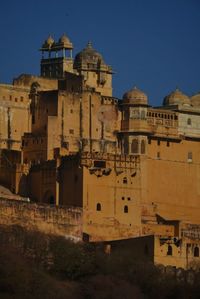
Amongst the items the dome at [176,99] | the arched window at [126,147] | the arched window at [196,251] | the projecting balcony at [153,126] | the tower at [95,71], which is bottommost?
the arched window at [196,251]

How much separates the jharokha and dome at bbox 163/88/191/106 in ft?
0.16

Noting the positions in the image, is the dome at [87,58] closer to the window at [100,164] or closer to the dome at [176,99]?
the dome at [176,99]

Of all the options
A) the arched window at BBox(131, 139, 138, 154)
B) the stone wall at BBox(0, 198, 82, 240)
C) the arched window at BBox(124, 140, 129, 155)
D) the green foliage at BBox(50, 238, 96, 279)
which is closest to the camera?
the green foliage at BBox(50, 238, 96, 279)

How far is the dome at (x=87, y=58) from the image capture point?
294ft

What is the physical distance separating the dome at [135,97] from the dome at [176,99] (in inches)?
122

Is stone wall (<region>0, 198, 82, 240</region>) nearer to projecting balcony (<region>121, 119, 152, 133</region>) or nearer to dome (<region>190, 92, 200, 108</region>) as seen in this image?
projecting balcony (<region>121, 119, 152, 133</region>)

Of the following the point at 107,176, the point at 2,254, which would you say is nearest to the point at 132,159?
the point at 107,176

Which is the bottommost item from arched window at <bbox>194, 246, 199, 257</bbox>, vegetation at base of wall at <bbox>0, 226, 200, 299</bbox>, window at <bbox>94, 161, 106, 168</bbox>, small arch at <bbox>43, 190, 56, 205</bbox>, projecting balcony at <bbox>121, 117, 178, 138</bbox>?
→ vegetation at base of wall at <bbox>0, 226, 200, 299</bbox>

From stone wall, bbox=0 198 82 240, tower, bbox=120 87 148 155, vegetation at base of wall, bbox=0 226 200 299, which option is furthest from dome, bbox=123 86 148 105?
vegetation at base of wall, bbox=0 226 200 299

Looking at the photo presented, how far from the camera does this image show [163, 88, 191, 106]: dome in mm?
89312

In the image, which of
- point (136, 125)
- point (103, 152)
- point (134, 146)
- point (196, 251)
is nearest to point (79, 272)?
point (196, 251)

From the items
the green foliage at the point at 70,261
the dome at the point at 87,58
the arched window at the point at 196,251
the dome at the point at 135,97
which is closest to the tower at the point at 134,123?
the dome at the point at 135,97

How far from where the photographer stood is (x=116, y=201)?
80250 mm

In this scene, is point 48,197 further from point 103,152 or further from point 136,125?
point 136,125
